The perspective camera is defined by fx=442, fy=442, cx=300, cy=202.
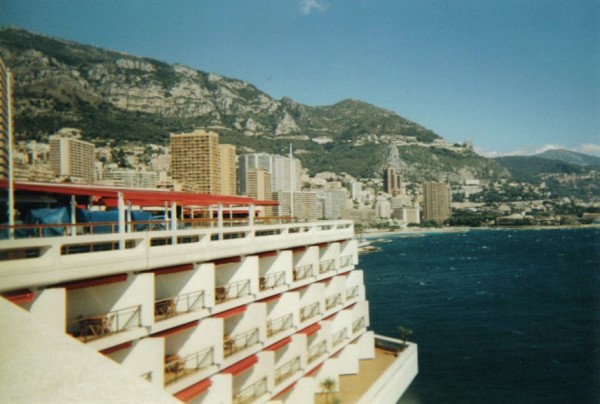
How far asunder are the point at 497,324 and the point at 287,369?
106 ft

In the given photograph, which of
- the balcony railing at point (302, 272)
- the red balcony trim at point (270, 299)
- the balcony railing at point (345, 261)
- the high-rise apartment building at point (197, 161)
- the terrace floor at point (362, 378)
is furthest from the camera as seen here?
the high-rise apartment building at point (197, 161)

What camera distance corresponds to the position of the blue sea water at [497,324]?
24938 mm

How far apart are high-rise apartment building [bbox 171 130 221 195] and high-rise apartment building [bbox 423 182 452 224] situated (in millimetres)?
119312

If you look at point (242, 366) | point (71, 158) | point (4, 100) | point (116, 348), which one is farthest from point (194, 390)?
point (71, 158)

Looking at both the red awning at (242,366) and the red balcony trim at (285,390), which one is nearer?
the red awning at (242,366)

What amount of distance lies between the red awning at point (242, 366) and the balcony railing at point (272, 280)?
6.06ft

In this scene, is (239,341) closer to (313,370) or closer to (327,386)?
(313,370)

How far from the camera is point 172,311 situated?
8.80 metres

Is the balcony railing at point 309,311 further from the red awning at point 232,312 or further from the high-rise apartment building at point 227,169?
the high-rise apartment building at point 227,169

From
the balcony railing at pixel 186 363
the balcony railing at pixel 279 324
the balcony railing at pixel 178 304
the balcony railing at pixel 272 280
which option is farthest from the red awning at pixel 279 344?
the balcony railing at pixel 178 304

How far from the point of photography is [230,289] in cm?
1063

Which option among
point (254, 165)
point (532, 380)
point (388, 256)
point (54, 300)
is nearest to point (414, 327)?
point (532, 380)

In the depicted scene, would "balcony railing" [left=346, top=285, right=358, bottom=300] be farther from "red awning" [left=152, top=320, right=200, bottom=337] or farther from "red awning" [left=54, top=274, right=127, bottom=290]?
"red awning" [left=54, top=274, right=127, bottom=290]

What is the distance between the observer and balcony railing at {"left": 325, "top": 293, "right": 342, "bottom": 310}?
1545 centimetres
